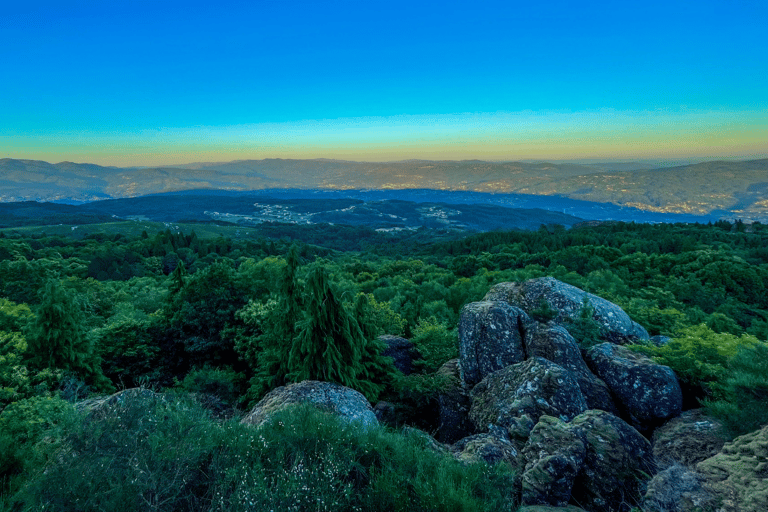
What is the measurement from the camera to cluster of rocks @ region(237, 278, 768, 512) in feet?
21.5

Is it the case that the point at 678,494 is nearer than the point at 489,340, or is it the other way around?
the point at 678,494

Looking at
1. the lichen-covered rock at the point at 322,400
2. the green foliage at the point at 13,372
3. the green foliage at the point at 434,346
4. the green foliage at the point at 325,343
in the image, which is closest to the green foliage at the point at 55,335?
the green foliage at the point at 13,372

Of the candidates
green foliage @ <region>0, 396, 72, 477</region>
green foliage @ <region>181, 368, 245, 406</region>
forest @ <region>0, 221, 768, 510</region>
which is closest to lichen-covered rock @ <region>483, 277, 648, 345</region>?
forest @ <region>0, 221, 768, 510</region>

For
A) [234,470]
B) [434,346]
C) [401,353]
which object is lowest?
[401,353]

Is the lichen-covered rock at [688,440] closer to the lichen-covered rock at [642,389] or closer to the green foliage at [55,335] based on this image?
the lichen-covered rock at [642,389]

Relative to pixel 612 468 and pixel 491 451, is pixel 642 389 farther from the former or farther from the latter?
pixel 491 451

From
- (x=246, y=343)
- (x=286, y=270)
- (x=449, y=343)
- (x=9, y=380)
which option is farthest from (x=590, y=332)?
(x=9, y=380)

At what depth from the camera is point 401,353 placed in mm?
18266

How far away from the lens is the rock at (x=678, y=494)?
240 inches

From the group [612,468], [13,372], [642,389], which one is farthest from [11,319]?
[642,389]

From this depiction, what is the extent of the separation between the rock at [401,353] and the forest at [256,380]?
750mm

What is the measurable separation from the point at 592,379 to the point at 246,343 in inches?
582

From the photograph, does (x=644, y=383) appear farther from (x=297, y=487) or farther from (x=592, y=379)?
(x=297, y=487)

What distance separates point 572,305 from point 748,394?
27.8ft
